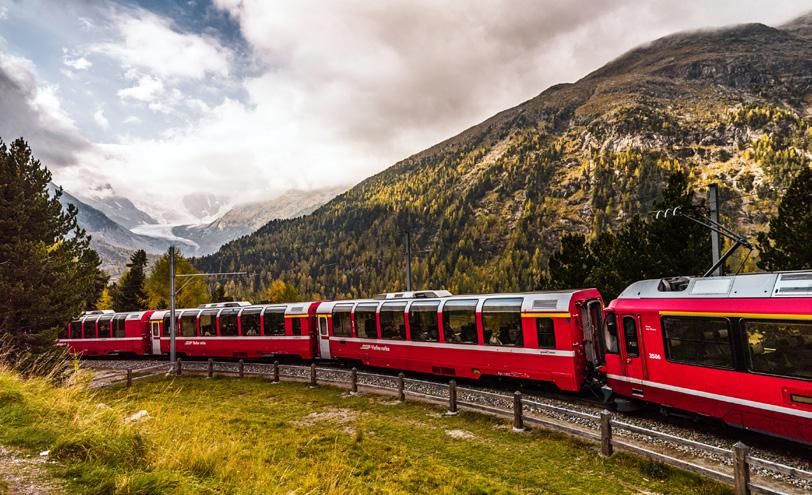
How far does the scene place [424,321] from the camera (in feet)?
63.3

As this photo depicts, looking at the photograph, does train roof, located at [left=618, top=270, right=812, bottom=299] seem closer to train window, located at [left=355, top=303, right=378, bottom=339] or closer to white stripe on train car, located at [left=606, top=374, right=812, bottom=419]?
white stripe on train car, located at [left=606, top=374, right=812, bottom=419]

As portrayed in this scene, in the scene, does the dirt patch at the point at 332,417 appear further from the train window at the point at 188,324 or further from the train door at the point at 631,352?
the train window at the point at 188,324

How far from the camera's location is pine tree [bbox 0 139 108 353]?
2030cm

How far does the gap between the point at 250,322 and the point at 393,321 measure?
11.8 m

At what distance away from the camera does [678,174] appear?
27.7m

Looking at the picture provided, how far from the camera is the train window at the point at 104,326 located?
35.1 metres

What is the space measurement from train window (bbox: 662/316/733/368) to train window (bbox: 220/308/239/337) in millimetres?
24737

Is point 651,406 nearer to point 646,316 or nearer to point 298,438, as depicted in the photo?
point 646,316

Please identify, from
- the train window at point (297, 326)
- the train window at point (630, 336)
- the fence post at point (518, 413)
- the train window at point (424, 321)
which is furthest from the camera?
the train window at point (297, 326)

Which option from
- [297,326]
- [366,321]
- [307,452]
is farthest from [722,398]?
[297,326]

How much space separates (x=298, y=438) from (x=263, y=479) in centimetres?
517

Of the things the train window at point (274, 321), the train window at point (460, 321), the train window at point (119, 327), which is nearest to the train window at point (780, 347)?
the train window at point (460, 321)

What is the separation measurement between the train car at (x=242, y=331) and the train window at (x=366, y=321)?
3.84 m

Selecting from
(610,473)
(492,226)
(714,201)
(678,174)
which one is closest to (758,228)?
(492,226)
